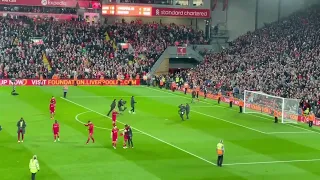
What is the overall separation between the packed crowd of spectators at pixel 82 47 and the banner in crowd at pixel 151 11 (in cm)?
218

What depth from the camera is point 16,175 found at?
2631cm

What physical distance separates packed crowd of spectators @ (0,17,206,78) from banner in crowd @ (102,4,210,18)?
218 centimetres

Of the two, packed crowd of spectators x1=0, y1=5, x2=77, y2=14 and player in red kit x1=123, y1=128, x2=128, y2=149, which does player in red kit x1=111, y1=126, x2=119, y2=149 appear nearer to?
player in red kit x1=123, y1=128, x2=128, y2=149

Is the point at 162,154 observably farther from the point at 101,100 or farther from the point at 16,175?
the point at 101,100

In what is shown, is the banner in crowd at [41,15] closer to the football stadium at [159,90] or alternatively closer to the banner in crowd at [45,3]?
the football stadium at [159,90]

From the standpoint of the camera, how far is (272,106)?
4678 centimetres

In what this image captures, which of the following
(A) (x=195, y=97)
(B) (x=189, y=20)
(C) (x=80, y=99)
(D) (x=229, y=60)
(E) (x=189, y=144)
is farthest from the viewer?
(B) (x=189, y=20)

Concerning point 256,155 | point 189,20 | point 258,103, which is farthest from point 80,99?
point 189,20

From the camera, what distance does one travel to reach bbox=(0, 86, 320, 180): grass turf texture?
28.1 metres

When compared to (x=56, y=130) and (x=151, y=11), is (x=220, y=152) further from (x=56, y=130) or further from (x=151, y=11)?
(x=151, y=11)

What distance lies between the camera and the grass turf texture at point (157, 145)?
1106 inches

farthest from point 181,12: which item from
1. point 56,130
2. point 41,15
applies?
point 56,130

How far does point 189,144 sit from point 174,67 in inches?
1756

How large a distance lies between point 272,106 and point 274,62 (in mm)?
17009
